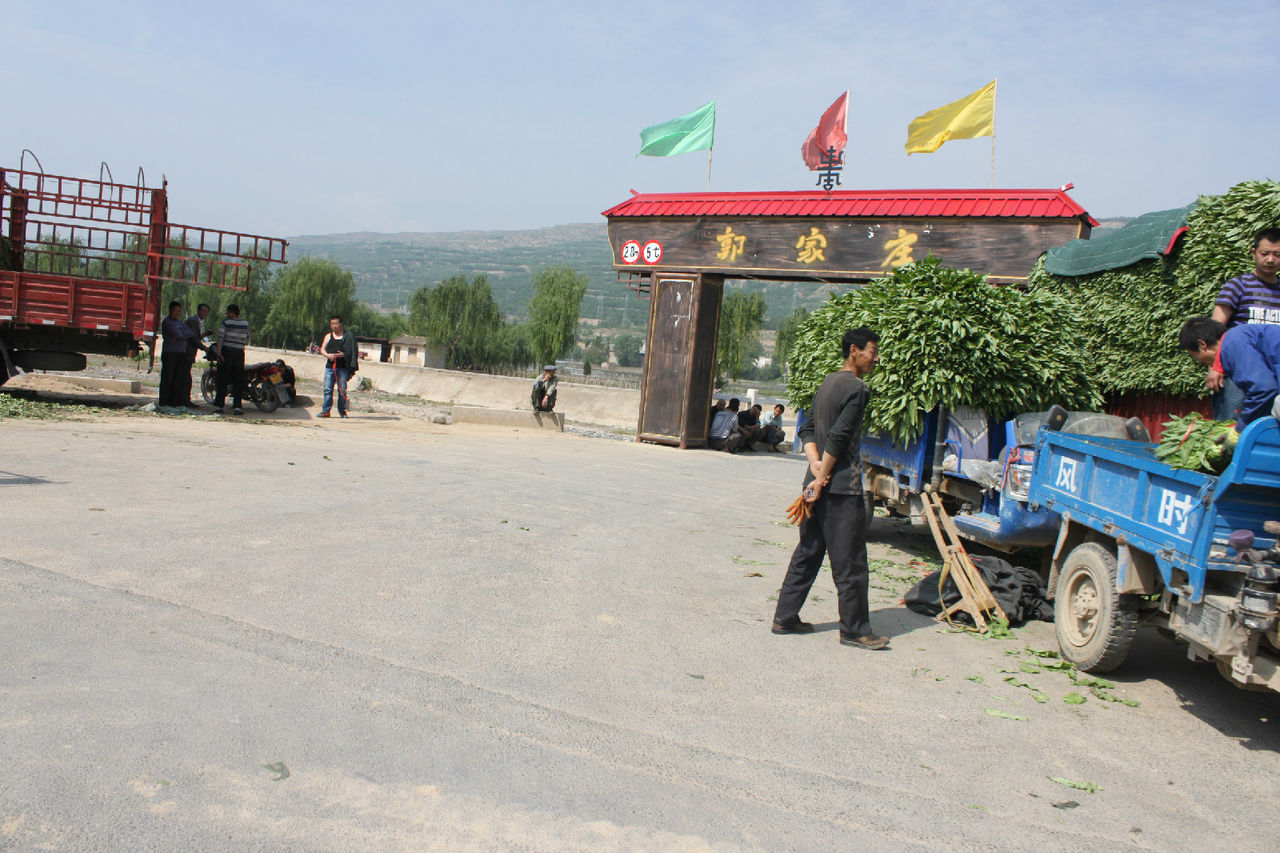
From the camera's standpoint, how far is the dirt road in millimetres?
3398

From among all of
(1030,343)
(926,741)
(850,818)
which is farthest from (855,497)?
(1030,343)

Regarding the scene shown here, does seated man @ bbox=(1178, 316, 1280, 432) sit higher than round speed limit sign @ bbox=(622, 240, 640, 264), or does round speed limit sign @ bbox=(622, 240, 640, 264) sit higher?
round speed limit sign @ bbox=(622, 240, 640, 264)

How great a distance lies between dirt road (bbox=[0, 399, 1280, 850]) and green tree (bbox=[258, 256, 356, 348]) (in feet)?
298

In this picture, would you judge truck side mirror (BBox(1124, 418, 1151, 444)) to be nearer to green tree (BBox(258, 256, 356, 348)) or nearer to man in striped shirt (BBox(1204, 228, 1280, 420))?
man in striped shirt (BBox(1204, 228, 1280, 420))

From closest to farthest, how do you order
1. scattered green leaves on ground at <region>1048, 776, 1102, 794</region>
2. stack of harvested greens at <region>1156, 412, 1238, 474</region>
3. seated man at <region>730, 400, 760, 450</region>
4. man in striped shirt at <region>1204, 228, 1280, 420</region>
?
scattered green leaves on ground at <region>1048, 776, 1102, 794</region> → stack of harvested greens at <region>1156, 412, 1238, 474</region> → man in striped shirt at <region>1204, 228, 1280, 420</region> → seated man at <region>730, 400, 760, 450</region>

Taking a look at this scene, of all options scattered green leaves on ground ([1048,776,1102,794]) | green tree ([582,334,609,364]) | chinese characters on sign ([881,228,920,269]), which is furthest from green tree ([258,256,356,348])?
scattered green leaves on ground ([1048,776,1102,794])

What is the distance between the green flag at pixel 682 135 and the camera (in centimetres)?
2097

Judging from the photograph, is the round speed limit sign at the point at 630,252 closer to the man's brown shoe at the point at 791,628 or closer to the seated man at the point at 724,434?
the seated man at the point at 724,434

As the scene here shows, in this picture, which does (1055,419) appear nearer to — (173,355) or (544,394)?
(544,394)

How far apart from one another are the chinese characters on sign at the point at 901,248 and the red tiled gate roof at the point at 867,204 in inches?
14.9

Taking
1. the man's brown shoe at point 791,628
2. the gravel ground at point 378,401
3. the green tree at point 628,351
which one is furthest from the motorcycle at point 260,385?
the green tree at point 628,351

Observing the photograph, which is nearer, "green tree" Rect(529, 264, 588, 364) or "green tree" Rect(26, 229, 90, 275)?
"green tree" Rect(26, 229, 90, 275)

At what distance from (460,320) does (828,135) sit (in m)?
83.8

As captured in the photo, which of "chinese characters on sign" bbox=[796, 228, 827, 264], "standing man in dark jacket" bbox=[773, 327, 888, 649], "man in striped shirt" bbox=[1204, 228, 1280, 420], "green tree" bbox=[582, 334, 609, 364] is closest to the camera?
"standing man in dark jacket" bbox=[773, 327, 888, 649]
